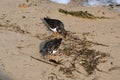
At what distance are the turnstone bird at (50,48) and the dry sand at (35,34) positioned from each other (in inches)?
6.2

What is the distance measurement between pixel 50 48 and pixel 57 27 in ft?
2.63

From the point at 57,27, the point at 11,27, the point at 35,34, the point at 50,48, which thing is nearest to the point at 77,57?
the point at 50,48

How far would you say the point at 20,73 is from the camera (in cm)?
725

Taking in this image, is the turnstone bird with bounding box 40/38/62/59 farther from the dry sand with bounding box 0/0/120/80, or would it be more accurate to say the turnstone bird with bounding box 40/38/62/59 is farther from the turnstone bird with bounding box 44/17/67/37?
the turnstone bird with bounding box 44/17/67/37

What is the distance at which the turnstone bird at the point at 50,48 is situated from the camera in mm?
7637

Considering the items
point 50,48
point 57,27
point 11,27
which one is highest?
point 57,27

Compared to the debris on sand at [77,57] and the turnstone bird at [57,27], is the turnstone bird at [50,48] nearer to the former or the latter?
the debris on sand at [77,57]

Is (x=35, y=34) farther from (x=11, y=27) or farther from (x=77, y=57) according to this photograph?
(x=77, y=57)

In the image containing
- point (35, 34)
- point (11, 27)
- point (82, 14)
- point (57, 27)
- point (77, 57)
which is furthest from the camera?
point (82, 14)

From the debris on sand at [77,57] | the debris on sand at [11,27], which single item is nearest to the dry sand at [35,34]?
the debris on sand at [11,27]

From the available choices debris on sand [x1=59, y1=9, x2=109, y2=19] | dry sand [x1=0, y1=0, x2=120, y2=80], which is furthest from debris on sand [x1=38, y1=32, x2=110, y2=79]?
debris on sand [x1=59, y1=9, x2=109, y2=19]

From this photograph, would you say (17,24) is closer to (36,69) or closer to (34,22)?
(34,22)

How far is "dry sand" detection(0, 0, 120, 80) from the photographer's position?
7.27 meters

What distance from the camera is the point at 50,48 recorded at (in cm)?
768
